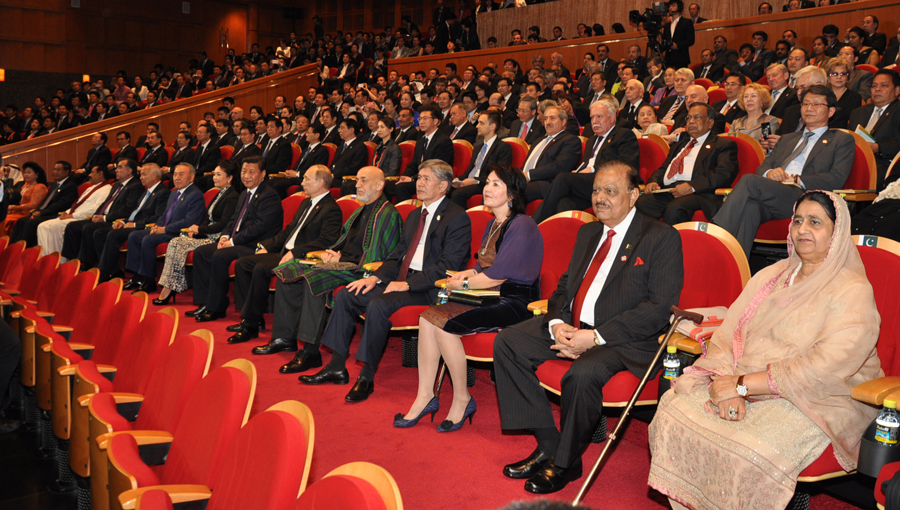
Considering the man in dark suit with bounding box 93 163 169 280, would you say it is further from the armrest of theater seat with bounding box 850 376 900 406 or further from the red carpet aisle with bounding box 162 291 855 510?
the armrest of theater seat with bounding box 850 376 900 406

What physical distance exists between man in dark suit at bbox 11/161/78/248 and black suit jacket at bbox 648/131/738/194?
6.26 meters

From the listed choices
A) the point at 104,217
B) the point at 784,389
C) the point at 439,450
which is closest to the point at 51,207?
the point at 104,217

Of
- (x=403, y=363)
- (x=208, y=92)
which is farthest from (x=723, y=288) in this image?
(x=208, y=92)

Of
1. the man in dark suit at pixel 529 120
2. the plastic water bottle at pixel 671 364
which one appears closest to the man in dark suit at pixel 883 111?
the man in dark suit at pixel 529 120

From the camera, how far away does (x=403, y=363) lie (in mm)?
3711

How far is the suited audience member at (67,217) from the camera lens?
6.64 metres

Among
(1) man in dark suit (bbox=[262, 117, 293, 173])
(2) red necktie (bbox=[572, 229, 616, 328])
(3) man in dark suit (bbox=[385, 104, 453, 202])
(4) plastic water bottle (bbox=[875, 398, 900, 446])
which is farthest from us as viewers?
(1) man in dark suit (bbox=[262, 117, 293, 173])

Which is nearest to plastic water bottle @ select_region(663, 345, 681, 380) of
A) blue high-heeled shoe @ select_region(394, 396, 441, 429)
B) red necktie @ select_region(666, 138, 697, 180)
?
blue high-heeled shoe @ select_region(394, 396, 441, 429)

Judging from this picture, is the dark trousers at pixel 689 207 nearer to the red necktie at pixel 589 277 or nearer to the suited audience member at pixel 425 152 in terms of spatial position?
the red necktie at pixel 589 277

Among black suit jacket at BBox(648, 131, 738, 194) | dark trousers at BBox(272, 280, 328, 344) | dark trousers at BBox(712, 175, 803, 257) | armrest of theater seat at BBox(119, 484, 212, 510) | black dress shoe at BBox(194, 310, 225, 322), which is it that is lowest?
black dress shoe at BBox(194, 310, 225, 322)

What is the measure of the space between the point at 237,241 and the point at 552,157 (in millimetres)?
2251

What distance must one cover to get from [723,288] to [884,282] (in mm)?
564

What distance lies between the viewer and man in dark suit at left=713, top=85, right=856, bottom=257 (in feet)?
10.6

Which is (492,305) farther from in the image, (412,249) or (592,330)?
(412,249)
